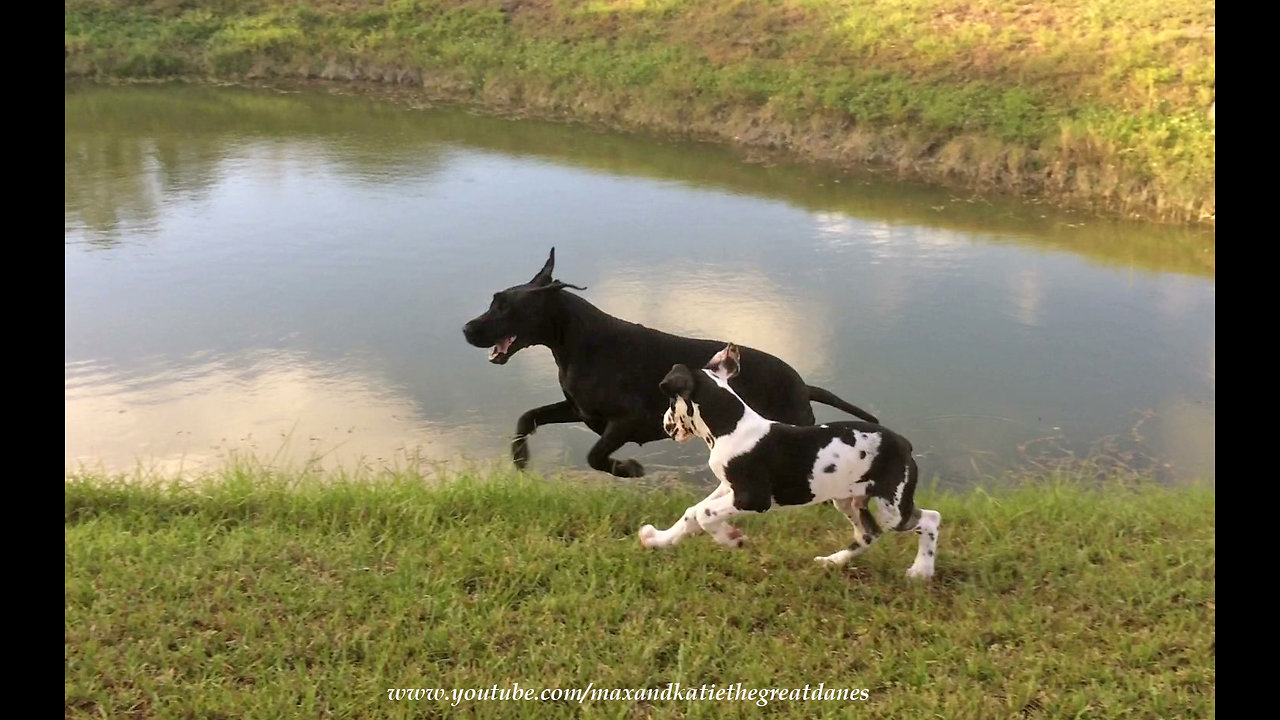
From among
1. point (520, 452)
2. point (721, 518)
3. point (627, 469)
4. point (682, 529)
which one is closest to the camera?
point (721, 518)

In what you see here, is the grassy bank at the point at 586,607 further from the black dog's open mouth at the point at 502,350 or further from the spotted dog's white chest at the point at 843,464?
the black dog's open mouth at the point at 502,350

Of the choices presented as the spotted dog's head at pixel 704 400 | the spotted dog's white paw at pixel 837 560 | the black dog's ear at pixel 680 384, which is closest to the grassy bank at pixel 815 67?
the spotted dog's white paw at pixel 837 560

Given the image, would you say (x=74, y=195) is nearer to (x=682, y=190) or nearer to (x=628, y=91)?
(x=682, y=190)

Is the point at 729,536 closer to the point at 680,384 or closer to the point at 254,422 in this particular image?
the point at 680,384

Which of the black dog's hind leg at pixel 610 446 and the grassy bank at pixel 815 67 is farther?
the grassy bank at pixel 815 67

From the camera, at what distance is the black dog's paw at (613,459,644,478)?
4.98 metres

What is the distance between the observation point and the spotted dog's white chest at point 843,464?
3562 millimetres

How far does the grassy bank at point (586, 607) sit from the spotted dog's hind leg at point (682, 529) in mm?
93

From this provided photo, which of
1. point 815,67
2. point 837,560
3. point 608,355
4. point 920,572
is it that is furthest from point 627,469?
point 815,67

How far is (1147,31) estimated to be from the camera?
1336 cm

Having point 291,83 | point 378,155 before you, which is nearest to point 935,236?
point 378,155

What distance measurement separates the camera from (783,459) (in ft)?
11.7

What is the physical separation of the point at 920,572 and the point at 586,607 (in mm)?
1185
